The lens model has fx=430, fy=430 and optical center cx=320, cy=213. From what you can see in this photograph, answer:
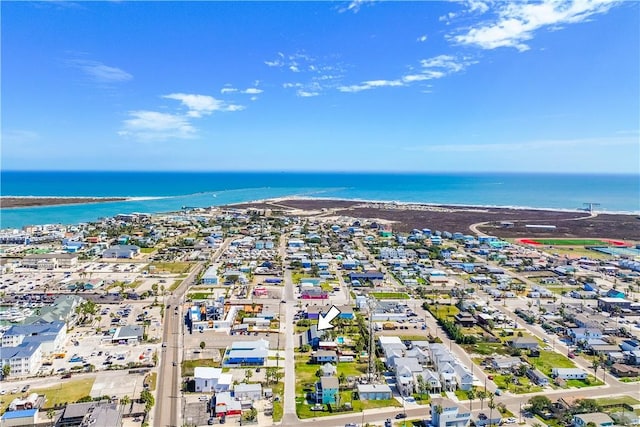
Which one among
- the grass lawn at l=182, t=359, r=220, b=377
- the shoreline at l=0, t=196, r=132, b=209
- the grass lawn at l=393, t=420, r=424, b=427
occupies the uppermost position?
the shoreline at l=0, t=196, r=132, b=209

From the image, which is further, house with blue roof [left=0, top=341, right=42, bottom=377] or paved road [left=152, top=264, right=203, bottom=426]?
house with blue roof [left=0, top=341, right=42, bottom=377]

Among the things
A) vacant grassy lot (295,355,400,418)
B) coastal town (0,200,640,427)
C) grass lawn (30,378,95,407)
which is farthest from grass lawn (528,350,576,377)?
grass lawn (30,378,95,407)

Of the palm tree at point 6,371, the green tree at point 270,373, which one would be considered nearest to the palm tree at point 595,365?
the green tree at point 270,373

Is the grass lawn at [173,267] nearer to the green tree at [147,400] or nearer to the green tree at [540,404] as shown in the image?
the green tree at [147,400]

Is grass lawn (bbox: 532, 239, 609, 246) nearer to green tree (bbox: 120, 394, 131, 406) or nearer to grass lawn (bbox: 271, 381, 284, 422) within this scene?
grass lawn (bbox: 271, 381, 284, 422)

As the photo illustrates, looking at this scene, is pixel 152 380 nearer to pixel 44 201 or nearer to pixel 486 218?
pixel 486 218

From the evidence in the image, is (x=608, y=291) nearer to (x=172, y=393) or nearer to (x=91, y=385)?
(x=172, y=393)

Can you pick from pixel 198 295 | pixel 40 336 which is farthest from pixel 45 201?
pixel 40 336

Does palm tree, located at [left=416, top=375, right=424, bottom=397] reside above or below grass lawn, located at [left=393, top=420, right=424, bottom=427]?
above
